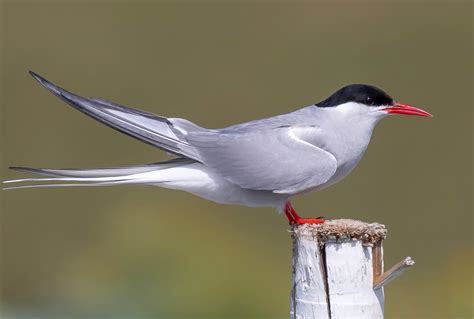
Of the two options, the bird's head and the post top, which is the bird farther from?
the post top

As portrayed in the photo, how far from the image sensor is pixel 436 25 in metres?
12.4

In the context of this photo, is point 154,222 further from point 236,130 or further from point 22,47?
point 22,47

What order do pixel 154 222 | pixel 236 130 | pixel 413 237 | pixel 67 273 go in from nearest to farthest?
pixel 236 130
pixel 154 222
pixel 67 273
pixel 413 237

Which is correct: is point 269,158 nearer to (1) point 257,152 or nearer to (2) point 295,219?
(1) point 257,152

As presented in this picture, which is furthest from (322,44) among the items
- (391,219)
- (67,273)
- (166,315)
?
(166,315)

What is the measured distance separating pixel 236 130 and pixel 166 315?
5.41ft

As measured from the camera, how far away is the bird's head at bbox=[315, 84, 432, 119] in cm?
452

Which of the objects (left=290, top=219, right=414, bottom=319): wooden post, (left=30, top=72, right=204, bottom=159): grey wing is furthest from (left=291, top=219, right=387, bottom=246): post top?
(left=30, top=72, right=204, bottom=159): grey wing

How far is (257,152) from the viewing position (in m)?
4.42

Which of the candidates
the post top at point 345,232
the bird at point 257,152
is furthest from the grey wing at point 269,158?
the post top at point 345,232

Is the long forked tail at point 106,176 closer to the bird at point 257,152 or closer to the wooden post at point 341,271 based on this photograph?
the bird at point 257,152

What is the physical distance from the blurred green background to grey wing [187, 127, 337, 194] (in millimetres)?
1566

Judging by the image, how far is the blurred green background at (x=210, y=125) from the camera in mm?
6090

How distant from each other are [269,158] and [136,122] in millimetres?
577
